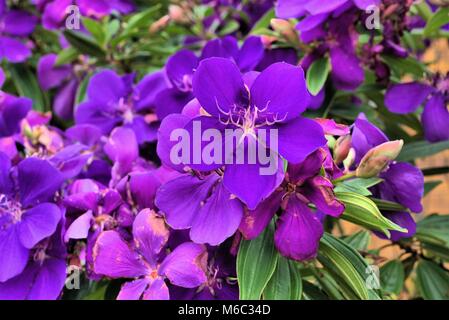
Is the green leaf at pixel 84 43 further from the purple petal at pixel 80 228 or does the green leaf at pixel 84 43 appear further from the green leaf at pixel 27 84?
the purple petal at pixel 80 228

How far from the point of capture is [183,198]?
60 centimetres

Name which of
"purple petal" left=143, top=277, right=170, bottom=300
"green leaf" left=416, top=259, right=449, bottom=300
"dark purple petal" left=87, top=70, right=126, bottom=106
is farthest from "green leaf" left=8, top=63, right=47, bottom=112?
"green leaf" left=416, top=259, right=449, bottom=300

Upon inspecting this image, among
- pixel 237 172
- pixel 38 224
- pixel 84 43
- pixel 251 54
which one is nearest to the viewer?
pixel 237 172

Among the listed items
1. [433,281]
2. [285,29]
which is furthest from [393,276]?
[285,29]

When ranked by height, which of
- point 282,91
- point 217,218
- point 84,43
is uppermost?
point 84,43

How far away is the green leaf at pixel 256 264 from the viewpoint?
60 centimetres

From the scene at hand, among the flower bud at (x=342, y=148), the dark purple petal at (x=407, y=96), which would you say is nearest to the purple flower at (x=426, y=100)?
the dark purple petal at (x=407, y=96)

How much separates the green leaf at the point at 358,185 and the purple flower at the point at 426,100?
20cm

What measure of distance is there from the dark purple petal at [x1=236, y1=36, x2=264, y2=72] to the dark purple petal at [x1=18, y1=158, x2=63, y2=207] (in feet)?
0.93

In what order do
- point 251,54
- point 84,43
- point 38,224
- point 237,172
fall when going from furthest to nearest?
point 84,43
point 251,54
point 38,224
point 237,172

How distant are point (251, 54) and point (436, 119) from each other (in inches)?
10.6

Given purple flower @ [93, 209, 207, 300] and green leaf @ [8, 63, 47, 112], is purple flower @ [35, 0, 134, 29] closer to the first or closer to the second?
green leaf @ [8, 63, 47, 112]

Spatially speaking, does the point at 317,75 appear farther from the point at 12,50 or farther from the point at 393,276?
the point at 12,50
